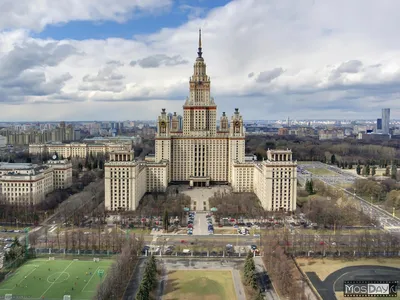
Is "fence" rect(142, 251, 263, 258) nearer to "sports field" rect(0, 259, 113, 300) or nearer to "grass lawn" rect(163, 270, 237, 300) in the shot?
"grass lawn" rect(163, 270, 237, 300)

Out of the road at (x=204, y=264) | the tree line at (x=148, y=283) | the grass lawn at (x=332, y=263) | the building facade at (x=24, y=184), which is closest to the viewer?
the tree line at (x=148, y=283)

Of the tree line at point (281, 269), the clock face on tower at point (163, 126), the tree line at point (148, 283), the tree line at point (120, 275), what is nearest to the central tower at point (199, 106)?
the clock face on tower at point (163, 126)

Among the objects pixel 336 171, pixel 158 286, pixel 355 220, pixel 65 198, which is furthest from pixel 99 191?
pixel 336 171

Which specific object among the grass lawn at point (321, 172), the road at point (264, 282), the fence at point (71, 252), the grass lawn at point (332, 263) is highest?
the grass lawn at point (321, 172)

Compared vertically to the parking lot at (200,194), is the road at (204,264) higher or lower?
lower

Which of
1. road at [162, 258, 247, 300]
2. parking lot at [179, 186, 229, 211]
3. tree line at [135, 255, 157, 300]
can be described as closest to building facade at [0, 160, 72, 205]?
parking lot at [179, 186, 229, 211]

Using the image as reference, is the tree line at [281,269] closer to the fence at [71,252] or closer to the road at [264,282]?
the road at [264,282]

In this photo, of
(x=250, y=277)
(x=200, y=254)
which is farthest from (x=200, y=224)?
(x=250, y=277)

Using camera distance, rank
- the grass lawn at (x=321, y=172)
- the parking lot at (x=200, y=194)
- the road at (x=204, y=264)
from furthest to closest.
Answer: the grass lawn at (x=321, y=172) → the parking lot at (x=200, y=194) → the road at (x=204, y=264)
